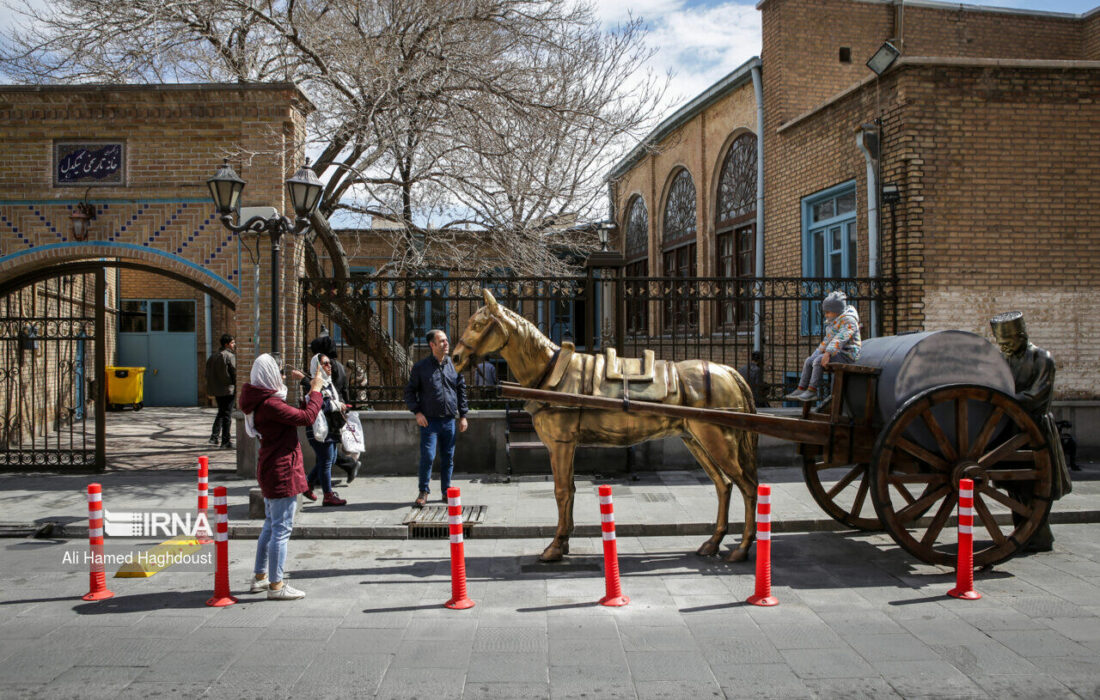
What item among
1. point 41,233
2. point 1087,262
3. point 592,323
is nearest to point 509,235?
point 592,323

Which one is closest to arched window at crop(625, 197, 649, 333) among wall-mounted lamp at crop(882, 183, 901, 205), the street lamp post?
wall-mounted lamp at crop(882, 183, 901, 205)

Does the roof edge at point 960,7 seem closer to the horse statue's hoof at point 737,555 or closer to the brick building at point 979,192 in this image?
the brick building at point 979,192

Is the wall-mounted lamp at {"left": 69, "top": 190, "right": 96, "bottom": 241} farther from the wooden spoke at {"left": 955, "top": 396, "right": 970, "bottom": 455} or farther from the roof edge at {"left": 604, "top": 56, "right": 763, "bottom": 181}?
the wooden spoke at {"left": 955, "top": 396, "right": 970, "bottom": 455}

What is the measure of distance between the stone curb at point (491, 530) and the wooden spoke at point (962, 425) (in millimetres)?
2159

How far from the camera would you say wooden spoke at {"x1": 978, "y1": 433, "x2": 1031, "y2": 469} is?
254 inches

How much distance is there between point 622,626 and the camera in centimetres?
537

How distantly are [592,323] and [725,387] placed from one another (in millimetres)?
4570

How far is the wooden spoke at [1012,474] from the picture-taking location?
21.2 feet

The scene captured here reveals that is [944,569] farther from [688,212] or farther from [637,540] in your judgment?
[688,212]

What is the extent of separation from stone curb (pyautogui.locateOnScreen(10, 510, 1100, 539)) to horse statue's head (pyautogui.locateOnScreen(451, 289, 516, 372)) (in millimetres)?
2172

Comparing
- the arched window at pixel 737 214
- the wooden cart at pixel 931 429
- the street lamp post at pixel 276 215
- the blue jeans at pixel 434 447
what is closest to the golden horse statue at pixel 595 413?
the wooden cart at pixel 931 429

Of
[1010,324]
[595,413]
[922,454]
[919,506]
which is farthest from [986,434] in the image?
[595,413]

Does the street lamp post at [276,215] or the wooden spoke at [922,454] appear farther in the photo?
the street lamp post at [276,215]

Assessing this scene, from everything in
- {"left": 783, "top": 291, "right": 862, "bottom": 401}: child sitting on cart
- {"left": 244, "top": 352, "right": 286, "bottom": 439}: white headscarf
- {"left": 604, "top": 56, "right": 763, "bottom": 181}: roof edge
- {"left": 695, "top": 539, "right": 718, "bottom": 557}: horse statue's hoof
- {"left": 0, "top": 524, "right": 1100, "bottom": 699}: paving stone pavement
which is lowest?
{"left": 0, "top": 524, "right": 1100, "bottom": 699}: paving stone pavement
